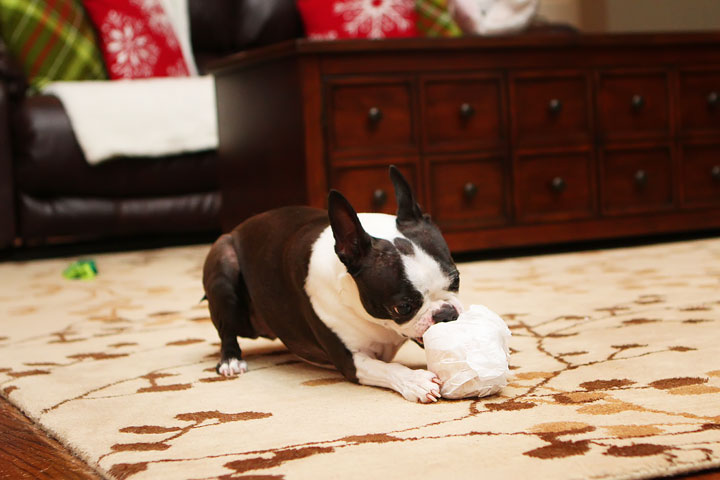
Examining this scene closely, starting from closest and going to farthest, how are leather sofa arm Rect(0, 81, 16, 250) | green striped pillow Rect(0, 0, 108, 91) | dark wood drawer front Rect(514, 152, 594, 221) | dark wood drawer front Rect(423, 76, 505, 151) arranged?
1. dark wood drawer front Rect(423, 76, 505, 151)
2. dark wood drawer front Rect(514, 152, 594, 221)
3. leather sofa arm Rect(0, 81, 16, 250)
4. green striped pillow Rect(0, 0, 108, 91)

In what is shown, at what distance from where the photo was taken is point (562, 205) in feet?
10.4

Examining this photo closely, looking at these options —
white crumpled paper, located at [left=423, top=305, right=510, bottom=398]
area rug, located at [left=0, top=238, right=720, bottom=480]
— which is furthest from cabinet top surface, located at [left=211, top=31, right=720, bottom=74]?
white crumpled paper, located at [left=423, top=305, right=510, bottom=398]

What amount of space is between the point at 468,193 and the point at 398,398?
175 centimetres

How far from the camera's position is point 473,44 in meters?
3.02

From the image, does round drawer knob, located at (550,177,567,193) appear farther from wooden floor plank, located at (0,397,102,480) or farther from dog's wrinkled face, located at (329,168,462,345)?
wooden floor plank, located at (0,397,102,480)

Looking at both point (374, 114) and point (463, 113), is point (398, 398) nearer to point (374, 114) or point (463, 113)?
point (374, 114)

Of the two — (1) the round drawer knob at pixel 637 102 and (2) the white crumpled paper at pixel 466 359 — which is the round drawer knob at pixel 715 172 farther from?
(2) the white crumpled paper at pixel 466 359

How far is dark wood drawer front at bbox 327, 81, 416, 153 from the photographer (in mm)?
2898

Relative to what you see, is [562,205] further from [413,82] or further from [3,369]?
[3,369]

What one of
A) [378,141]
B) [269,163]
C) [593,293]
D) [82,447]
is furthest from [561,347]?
[269,163]

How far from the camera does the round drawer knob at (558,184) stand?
3.13 metres

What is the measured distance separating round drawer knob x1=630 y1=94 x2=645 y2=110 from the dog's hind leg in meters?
1.95

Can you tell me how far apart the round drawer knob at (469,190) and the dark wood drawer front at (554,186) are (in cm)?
15

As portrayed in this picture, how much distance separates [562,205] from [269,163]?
0.96m
